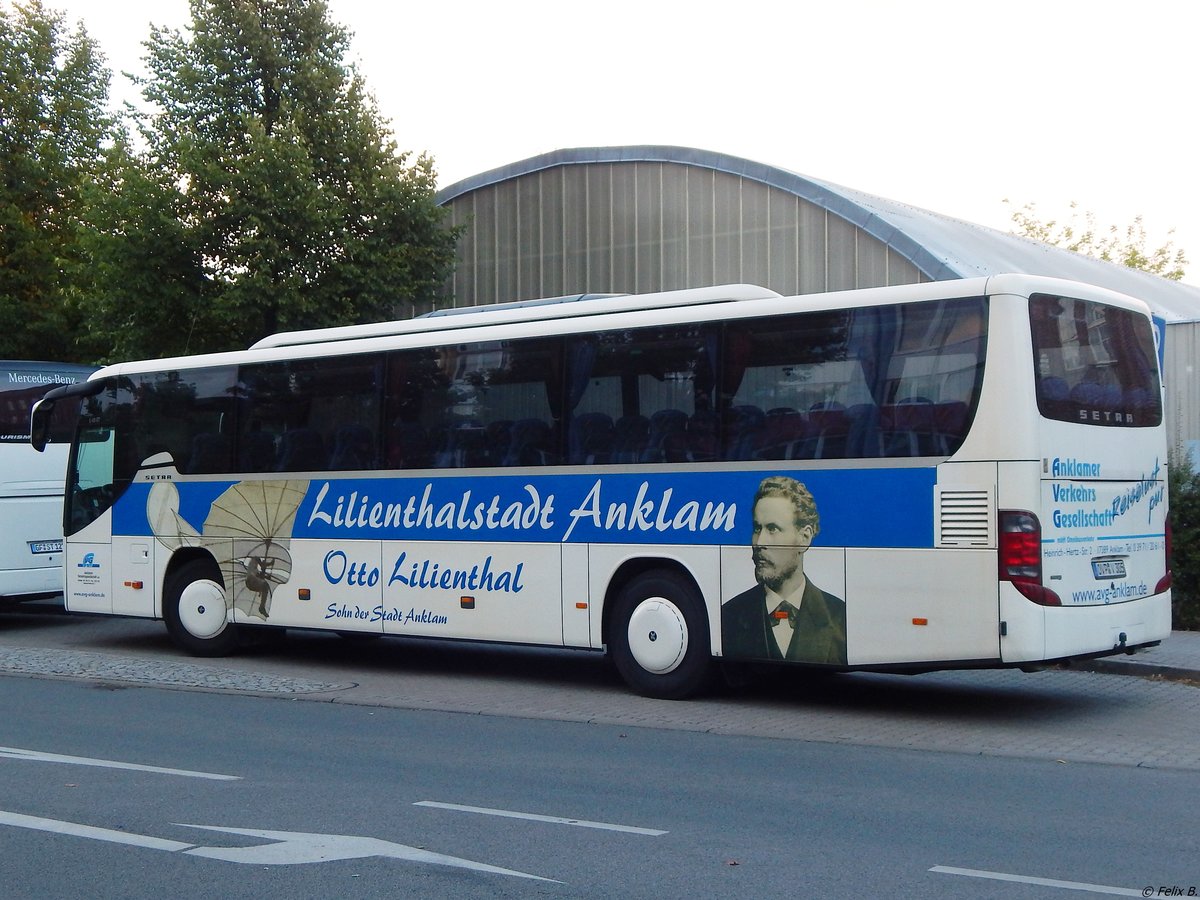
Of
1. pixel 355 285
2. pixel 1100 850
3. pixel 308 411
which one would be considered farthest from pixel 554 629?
pixel 355 285

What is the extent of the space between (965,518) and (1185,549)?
689 cm

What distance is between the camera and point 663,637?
1162 cm

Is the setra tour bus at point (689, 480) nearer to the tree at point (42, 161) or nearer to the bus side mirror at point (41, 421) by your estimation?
the bus side mirror at point (41, 421)

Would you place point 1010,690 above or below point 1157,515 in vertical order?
below

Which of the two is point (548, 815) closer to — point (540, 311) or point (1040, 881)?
point (1040, 881)

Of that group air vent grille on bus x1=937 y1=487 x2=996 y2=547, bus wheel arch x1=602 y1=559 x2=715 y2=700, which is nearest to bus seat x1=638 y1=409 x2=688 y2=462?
bus wheel arch x1=602 y1=559 x2=715 y2=700

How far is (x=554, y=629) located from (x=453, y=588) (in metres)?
1.23

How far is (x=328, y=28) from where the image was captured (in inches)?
1022

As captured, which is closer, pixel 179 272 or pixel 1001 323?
pixel 1001 323

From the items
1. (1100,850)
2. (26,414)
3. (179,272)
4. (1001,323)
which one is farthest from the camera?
(179,272)

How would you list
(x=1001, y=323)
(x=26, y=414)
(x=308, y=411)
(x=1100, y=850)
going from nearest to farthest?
1. (x=1100, y=850)
2. (x=1001, y=323)
3. (x=308, y=411)
4. (x=26, y=414)

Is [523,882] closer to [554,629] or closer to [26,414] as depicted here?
[554,629]

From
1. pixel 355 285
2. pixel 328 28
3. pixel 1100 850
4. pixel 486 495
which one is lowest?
pixel 1100 850

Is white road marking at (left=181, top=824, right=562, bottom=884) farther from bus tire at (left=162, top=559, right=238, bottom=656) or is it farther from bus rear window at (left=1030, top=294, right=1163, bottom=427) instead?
bus tire at (left=162, top=559, right=238, bottom=656)
